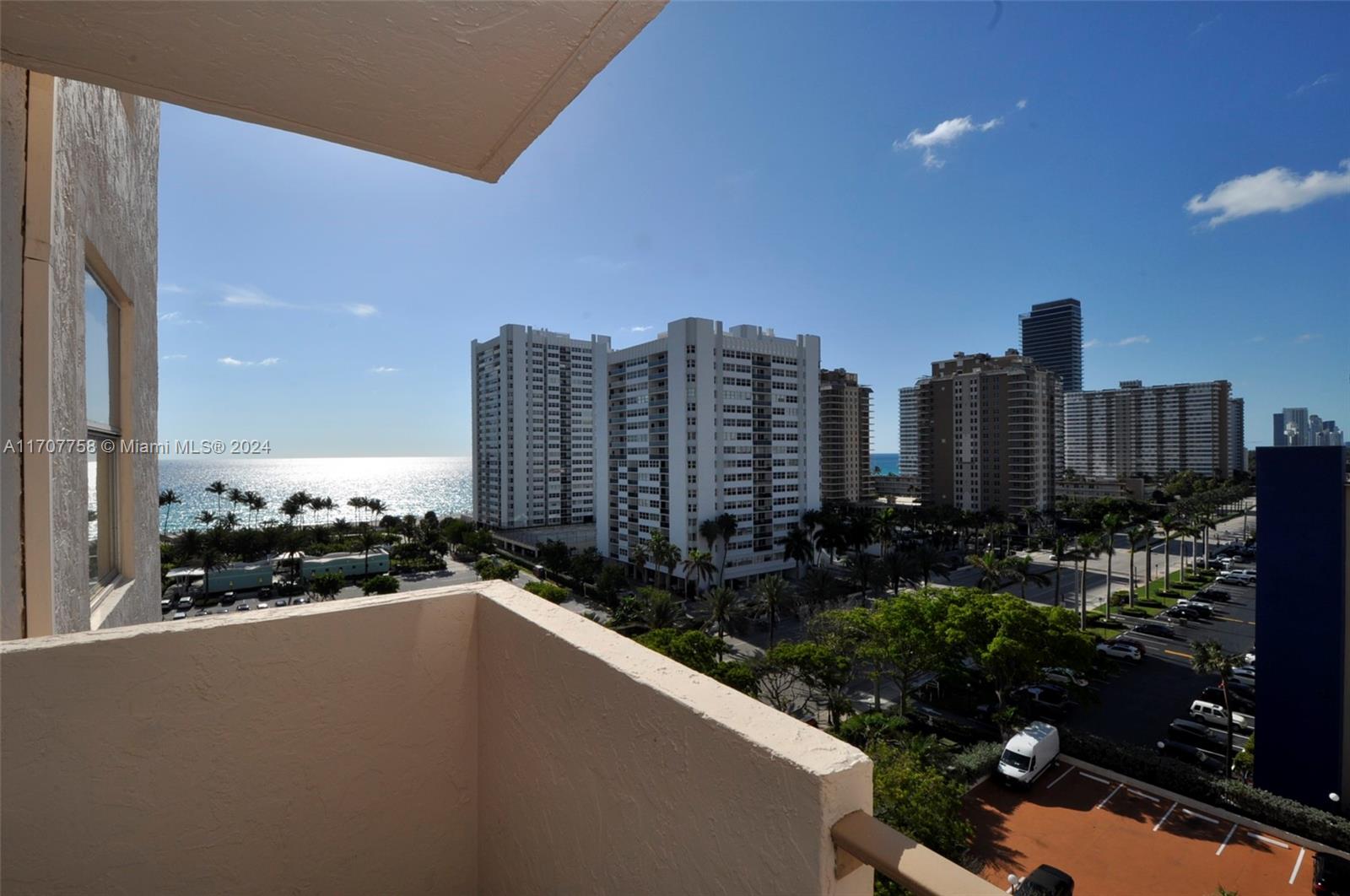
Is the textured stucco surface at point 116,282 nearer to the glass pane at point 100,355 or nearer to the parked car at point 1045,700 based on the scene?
the glass pane at point 100,355

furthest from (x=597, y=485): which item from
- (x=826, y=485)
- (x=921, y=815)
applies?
(x=921, y=815)

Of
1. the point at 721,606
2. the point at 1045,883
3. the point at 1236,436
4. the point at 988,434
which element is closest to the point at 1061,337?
the point at 1236,436

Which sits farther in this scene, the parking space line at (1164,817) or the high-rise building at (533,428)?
the high-rise building at (533,428)

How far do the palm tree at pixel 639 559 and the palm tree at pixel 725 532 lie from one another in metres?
4.90

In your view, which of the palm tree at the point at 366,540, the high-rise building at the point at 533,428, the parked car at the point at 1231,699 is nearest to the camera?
the parked car at the point at 1231,699

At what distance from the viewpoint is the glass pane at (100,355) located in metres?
2.64

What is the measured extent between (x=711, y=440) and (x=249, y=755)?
3692 cm

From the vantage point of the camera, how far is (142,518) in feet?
11.6

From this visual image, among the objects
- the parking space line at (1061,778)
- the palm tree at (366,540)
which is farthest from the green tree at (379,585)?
the parking space line at (1061,778)

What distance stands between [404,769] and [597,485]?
43399 millimetres

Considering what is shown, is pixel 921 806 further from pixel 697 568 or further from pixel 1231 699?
pixel 697 568

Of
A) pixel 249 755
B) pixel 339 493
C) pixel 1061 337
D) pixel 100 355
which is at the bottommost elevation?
pixel 339 493

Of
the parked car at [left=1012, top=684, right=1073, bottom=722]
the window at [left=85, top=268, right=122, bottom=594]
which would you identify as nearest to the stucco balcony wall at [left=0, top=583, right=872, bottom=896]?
the window at [left=85, top=268, right=122, bottom=594]

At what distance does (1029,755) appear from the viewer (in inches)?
538
